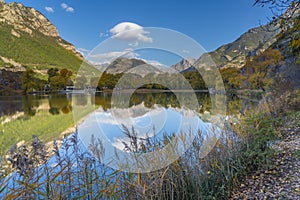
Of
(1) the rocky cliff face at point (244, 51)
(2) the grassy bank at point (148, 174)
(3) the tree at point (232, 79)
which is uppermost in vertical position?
(1) the rocky cliff face at point (244, 51)

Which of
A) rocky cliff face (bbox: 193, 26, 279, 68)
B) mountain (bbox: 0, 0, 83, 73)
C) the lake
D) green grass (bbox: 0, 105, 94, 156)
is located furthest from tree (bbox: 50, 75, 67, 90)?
green grass (bbox: 0, 105, 94, 156)

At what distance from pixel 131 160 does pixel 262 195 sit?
4.45 ft

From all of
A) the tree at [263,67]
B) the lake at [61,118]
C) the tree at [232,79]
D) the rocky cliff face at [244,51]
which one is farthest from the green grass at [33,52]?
the lake at [61,118]

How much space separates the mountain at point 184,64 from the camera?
3.13 metres

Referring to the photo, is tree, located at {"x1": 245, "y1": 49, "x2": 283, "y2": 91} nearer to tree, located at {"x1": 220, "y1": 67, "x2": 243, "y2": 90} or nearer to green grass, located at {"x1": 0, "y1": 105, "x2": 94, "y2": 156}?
tree, located at {"x1": 220, "y1": 67, "x2": 243, "y2": 90}

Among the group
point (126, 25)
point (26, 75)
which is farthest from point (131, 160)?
point (26, 75)

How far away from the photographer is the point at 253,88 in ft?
58.6

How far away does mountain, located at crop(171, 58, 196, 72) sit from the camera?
10.3 feet

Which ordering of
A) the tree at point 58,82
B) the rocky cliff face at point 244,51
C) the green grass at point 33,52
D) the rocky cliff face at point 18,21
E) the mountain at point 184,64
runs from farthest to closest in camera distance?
the rocky cliff face at point 18,21
the green grass at point 33,52
the tree at point 58,82
the rocky cliff face at point 244,51
the mountain at point 184,64

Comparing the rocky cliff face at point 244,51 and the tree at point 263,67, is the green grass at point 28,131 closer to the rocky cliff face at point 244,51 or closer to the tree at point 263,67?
the rocky cliff face at point 244,51

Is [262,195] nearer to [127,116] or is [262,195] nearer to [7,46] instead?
[127,116]

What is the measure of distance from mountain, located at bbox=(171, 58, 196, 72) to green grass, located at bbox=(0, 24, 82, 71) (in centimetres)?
5285

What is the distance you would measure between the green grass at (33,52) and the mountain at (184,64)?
5285cm

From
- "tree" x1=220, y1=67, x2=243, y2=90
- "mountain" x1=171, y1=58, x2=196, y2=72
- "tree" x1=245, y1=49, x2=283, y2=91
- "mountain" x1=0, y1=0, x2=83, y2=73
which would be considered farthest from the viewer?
"mountain" x1=0, y1=0, x2=83, y2=73
